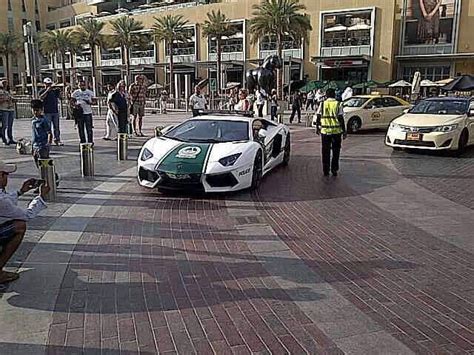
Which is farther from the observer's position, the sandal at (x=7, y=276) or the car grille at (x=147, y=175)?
the car grille at (x=147, y=175)

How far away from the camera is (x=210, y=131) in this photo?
8906 millimetres

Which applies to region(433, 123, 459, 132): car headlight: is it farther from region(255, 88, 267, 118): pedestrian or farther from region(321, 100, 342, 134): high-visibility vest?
region(255, 88, 267, 118): pedestrian

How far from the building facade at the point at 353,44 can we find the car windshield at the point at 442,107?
83.5ft

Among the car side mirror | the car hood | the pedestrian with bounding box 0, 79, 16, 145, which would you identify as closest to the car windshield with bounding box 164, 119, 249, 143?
the car side mirror

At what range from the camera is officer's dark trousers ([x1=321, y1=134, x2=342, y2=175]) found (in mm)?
9789

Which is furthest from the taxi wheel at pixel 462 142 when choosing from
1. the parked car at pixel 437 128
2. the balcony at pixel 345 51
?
the balcony at pixel 345 51

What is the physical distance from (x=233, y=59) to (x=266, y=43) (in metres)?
4.48

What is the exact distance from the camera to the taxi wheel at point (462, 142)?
12.8 metres

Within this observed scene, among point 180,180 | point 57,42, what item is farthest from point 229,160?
point 57,42

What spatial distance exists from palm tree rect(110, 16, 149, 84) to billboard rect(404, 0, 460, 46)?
3034 cm

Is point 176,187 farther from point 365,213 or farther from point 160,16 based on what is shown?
point 160,16

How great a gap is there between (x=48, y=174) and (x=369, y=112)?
14338 millimetres

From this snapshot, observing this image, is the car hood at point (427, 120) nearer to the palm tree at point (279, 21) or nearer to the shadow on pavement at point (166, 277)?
the shadow on pavement at point (166, 277)

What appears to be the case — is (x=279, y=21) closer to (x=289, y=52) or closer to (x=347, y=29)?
(x=289, y=52)
